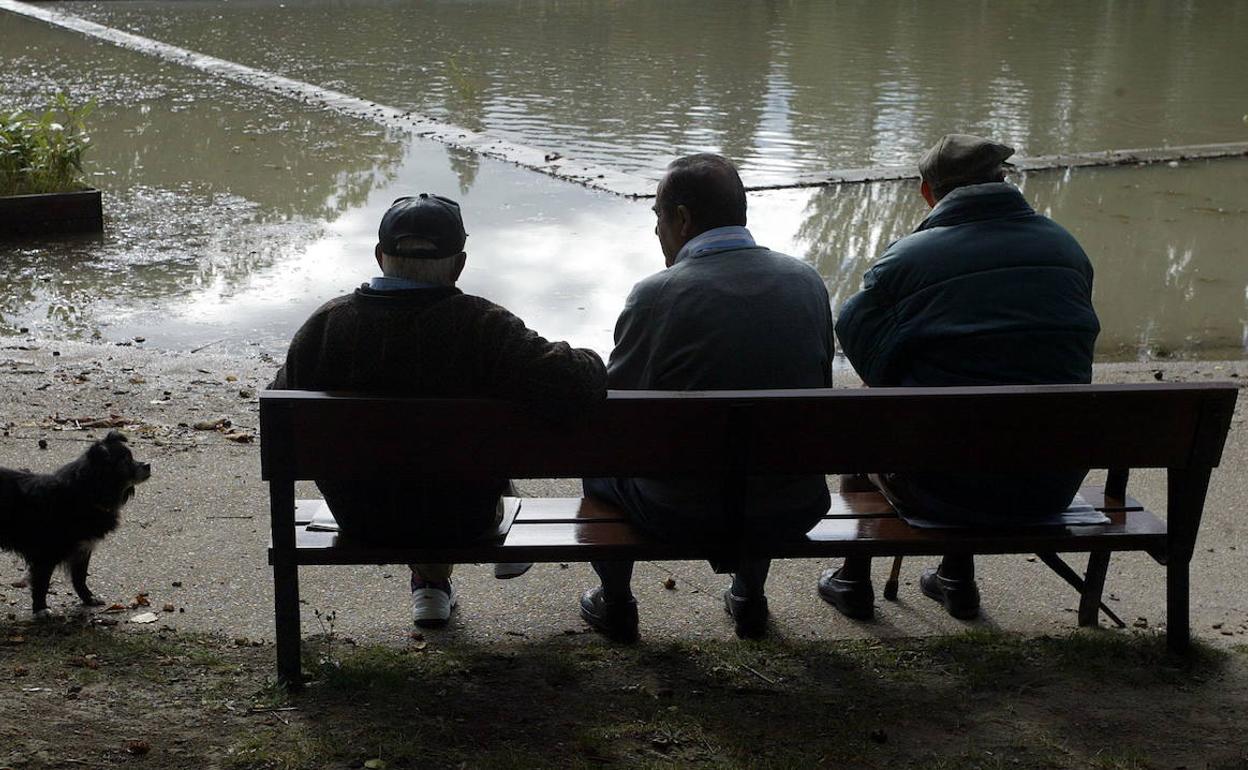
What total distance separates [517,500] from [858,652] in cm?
110

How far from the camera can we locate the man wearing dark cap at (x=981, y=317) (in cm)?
407

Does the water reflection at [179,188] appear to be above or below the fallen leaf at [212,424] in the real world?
above

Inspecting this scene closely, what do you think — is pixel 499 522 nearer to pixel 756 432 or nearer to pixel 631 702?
pixel 631 702

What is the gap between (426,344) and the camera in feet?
12.0

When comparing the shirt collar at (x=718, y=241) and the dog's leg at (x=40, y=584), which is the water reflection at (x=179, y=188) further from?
the shirt collar at (x=718, y=241)

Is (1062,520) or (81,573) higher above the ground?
(1062,520)

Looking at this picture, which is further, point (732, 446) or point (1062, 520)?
point (1062, 520)

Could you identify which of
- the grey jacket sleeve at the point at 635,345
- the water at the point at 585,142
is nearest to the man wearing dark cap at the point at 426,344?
the grey jacket sleeve at the point at 635,345

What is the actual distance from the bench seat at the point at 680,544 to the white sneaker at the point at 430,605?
0.45m

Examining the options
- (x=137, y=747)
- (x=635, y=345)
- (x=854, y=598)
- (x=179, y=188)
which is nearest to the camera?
(x=137, y=747)

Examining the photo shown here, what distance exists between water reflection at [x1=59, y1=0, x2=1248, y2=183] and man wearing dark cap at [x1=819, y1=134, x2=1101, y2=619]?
8043 mm

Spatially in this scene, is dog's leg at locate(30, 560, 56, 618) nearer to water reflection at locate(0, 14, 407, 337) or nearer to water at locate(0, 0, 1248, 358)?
water at locate(0, 0, 1248, 358)

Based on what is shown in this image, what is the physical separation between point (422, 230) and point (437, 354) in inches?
12.9

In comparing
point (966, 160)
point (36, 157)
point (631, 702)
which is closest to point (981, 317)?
point (966, 160)
